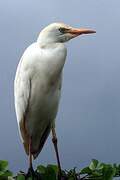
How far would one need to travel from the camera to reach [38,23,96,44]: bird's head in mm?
5285

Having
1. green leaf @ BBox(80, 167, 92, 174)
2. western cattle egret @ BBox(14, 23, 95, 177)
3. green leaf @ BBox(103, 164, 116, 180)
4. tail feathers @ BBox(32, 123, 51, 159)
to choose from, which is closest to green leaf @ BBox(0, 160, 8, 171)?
green leaf @ BBox(80, 167, 92, 174)

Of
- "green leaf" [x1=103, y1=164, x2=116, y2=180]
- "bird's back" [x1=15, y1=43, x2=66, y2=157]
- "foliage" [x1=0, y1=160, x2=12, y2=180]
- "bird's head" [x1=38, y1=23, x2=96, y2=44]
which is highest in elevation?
"bird's head" [x1=38, y1=23, x2=96, y2=44]

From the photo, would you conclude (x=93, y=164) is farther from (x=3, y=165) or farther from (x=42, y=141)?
(x=42, y=141)

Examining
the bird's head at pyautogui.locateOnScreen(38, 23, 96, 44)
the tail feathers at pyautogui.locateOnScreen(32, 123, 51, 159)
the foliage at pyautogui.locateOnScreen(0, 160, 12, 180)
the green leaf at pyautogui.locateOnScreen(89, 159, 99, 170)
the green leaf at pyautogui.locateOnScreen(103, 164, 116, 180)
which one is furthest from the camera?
the tail feathers at pyautogui.locateOnScreen(32, 123, 51, 159)

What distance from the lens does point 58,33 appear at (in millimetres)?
5297

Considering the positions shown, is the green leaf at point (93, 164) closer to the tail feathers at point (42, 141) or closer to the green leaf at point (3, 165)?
the green leaf at point (3, 165)

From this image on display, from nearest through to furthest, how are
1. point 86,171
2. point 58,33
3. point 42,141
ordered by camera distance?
point 86,171
point 58,33
point 42,141

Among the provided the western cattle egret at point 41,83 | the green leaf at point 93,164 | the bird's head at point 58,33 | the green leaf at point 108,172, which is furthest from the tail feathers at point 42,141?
the green leaf at point 108,172

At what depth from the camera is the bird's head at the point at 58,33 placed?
17.3ft

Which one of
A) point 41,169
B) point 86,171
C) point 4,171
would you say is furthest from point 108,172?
point 4,171

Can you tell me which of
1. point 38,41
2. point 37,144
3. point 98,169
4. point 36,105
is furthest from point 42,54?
point 98,169

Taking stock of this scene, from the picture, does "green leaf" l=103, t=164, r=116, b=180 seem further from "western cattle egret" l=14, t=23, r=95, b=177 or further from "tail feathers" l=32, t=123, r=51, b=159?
"tail feathers" l=32, t=123, r=51, b=159

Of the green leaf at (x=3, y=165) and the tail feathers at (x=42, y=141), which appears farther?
the tail feathers at (x=42, y=141)

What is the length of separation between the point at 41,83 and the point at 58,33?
62 centimetres
